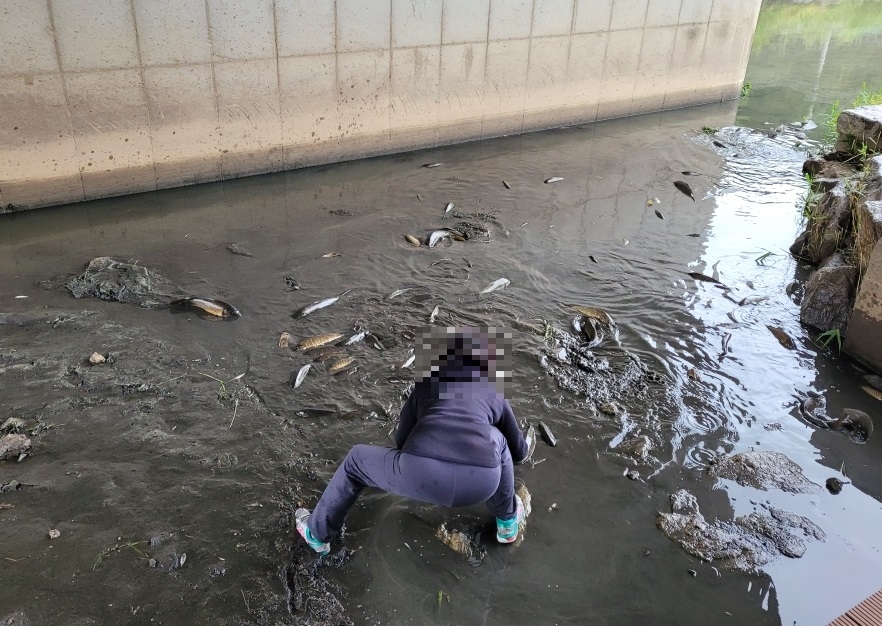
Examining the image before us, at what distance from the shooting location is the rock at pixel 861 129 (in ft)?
24.8

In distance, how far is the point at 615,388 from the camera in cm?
454

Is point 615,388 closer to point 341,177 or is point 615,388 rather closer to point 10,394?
point 10,394

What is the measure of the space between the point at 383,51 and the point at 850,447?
667 cm

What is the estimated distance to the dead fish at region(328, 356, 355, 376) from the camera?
4.58 m

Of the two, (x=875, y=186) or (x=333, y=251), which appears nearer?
(x=875, y=186)

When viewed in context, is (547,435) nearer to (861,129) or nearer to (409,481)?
(409,481)

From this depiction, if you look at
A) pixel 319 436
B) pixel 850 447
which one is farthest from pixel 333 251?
pixel 850 447

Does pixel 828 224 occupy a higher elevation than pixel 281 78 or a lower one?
lower

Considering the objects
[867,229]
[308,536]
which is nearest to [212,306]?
[308,536]

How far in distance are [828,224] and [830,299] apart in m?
1.19

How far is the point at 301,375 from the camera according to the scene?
4.50 metres

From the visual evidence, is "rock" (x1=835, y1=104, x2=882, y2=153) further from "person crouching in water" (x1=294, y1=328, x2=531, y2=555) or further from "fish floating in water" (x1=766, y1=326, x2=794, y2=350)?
"person crouching in water" (x1=294, y1=328, x2=531, y2=555)

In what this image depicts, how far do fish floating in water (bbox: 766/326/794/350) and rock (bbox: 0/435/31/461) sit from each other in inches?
199

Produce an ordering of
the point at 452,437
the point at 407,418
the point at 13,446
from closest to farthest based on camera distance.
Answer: the point at 452,437 < the point at 407,418 < the point at 13,446
